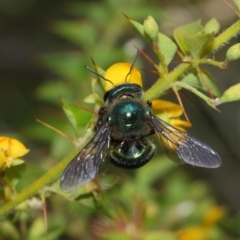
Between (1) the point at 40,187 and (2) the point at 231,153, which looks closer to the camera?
(1) the point at 40,187

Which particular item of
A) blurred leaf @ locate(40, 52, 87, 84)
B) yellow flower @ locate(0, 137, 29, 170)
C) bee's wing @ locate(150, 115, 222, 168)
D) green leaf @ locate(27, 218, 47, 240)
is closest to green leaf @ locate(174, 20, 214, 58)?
bee's wing @ locate(150, 115, 222, 168)

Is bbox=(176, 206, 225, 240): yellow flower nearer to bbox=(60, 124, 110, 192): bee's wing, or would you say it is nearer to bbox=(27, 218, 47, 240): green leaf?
bbox=(27, 218, 47, 240): green leaf

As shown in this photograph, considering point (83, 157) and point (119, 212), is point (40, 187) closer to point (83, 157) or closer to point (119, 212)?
point (83, 157)

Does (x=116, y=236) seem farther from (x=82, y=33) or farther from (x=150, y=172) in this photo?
(x=82, y=33)

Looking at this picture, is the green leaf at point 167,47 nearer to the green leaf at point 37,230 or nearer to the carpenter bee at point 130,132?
the carpenter bee at point 130,132

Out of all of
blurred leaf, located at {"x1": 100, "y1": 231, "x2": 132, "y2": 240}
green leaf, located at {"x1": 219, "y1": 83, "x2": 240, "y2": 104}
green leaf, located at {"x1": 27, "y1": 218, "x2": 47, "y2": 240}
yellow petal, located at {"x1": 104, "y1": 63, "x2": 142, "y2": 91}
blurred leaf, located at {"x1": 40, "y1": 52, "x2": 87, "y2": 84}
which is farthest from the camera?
blurred leaf, located at {"x1": 40, "y1": 52, "x2": 87, "y2": 84}

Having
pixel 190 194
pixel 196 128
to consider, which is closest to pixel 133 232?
pixel 190 194
